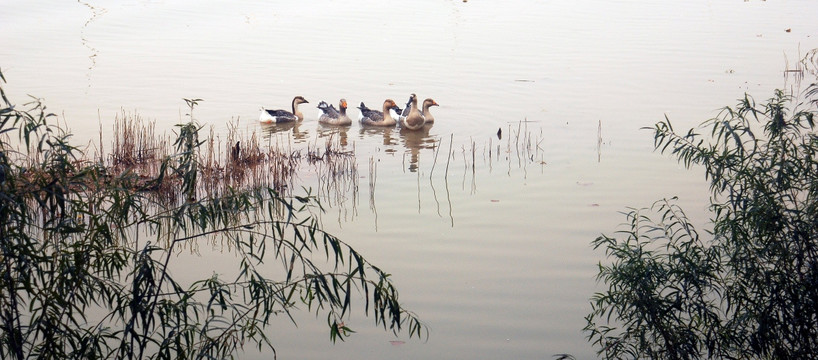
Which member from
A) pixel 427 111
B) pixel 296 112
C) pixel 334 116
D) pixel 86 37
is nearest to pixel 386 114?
pixel 427 111

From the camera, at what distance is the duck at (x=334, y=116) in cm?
1559

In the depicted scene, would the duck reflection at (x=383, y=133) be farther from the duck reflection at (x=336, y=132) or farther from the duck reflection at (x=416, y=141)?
the duck reflection at (x=336, y=132)

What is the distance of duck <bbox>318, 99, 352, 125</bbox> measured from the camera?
1559 cm

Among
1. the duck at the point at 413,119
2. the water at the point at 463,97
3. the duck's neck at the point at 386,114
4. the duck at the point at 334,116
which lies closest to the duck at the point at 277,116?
the water at the point at 463,97

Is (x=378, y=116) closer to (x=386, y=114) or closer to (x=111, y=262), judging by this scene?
(x=386, y=114)

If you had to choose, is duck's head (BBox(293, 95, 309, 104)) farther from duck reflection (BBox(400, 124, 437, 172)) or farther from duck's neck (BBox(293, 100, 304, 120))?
duck reflection (BBox(400, 124, 437, 172))

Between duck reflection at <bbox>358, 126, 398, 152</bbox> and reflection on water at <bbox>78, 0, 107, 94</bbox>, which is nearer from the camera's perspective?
duck reflection at <bbox>358, 126, 398, 152</bbox>

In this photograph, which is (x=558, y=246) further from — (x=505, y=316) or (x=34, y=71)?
(x=34, y=71)

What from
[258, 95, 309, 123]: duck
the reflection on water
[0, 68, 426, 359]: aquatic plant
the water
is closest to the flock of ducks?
[258, 95, 309, 123]: duck

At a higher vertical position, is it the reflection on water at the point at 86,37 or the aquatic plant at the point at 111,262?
the reflection on water at the point at 86,37

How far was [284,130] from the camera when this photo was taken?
15.1 meters

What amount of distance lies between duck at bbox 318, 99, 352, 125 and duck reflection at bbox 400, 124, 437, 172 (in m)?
0.98

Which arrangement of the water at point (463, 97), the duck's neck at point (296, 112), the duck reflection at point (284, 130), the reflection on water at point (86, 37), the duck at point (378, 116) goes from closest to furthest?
the water at point (463, 97) < the duck reflection at point (284, 130) < the duck at point (378, 116) < the duck's neck at point (296, 112) < the reflection on water at point (86, 37)

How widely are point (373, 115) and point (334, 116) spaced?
2.16 ft
